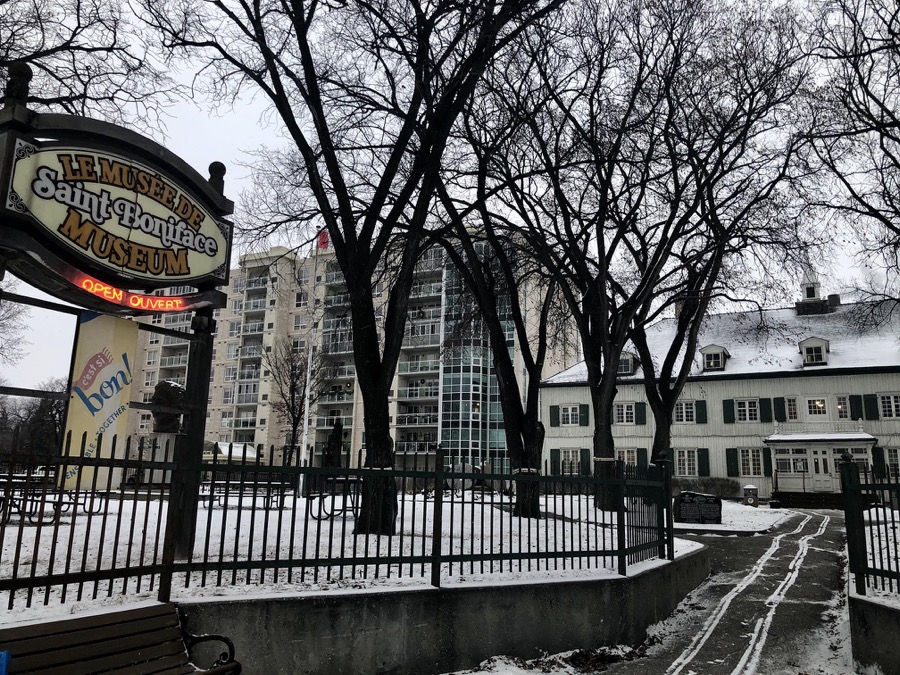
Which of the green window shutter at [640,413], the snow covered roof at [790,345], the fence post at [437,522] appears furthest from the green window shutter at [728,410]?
the fence post at [437,522]

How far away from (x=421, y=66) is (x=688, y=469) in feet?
122

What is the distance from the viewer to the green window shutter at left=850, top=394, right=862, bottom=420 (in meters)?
39.7

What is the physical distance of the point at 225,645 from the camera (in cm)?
585

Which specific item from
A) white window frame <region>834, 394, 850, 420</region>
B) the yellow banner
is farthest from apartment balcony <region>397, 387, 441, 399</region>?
the yellow banner

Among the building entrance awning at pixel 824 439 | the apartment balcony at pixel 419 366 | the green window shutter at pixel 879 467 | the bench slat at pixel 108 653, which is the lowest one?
the bench slat at pixel 108 653

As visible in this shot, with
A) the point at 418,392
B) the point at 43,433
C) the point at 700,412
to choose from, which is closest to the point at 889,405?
the point at 700,412

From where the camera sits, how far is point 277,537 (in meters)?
6.76

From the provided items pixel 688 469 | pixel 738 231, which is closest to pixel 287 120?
pixel 738 231

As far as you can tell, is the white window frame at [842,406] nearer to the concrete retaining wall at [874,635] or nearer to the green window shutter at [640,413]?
the green window shutter at [640,413]

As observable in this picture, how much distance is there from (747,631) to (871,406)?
36.1 meters

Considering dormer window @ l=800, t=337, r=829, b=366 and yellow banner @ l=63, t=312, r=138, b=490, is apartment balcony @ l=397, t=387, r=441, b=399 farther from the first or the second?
yellow banner @ l=63, t=312, r=138, b=490

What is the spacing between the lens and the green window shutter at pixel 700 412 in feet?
142

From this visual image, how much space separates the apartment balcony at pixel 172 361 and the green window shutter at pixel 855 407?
201ft

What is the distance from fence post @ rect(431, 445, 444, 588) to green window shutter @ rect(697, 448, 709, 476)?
127ft
